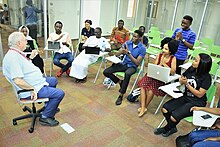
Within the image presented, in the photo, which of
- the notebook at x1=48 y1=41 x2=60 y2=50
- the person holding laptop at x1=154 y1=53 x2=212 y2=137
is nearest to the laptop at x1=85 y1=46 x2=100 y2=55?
the notebook at x1=48 y1=41 x2=60 y2=50

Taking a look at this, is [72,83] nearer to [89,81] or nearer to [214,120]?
[89,81]

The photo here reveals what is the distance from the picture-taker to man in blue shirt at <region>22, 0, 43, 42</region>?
486 cm

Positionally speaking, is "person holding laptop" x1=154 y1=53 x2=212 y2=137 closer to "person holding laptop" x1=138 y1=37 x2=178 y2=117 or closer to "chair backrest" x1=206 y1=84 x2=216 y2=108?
"chair backrest" x1=206 y1=84 x2=216 y2=108

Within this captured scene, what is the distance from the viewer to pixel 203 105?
2.42 metres

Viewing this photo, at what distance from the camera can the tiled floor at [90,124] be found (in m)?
2.38

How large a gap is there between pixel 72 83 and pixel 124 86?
121 centimetres

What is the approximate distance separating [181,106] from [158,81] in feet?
2.23

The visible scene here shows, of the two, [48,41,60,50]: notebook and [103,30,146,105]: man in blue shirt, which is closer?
[103,30,146,105]: man in blue shirt

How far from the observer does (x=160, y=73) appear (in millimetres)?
2781

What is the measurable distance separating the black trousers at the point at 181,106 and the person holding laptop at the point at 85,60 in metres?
1.91

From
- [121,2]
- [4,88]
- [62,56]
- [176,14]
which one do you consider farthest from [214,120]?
[121,2]

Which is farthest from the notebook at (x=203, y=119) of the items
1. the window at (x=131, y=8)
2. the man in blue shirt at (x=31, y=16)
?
the window at (x=131, y=8)

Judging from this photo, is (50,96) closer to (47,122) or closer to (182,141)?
(47,122)

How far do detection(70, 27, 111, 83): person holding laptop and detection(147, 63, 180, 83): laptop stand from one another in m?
1.34
